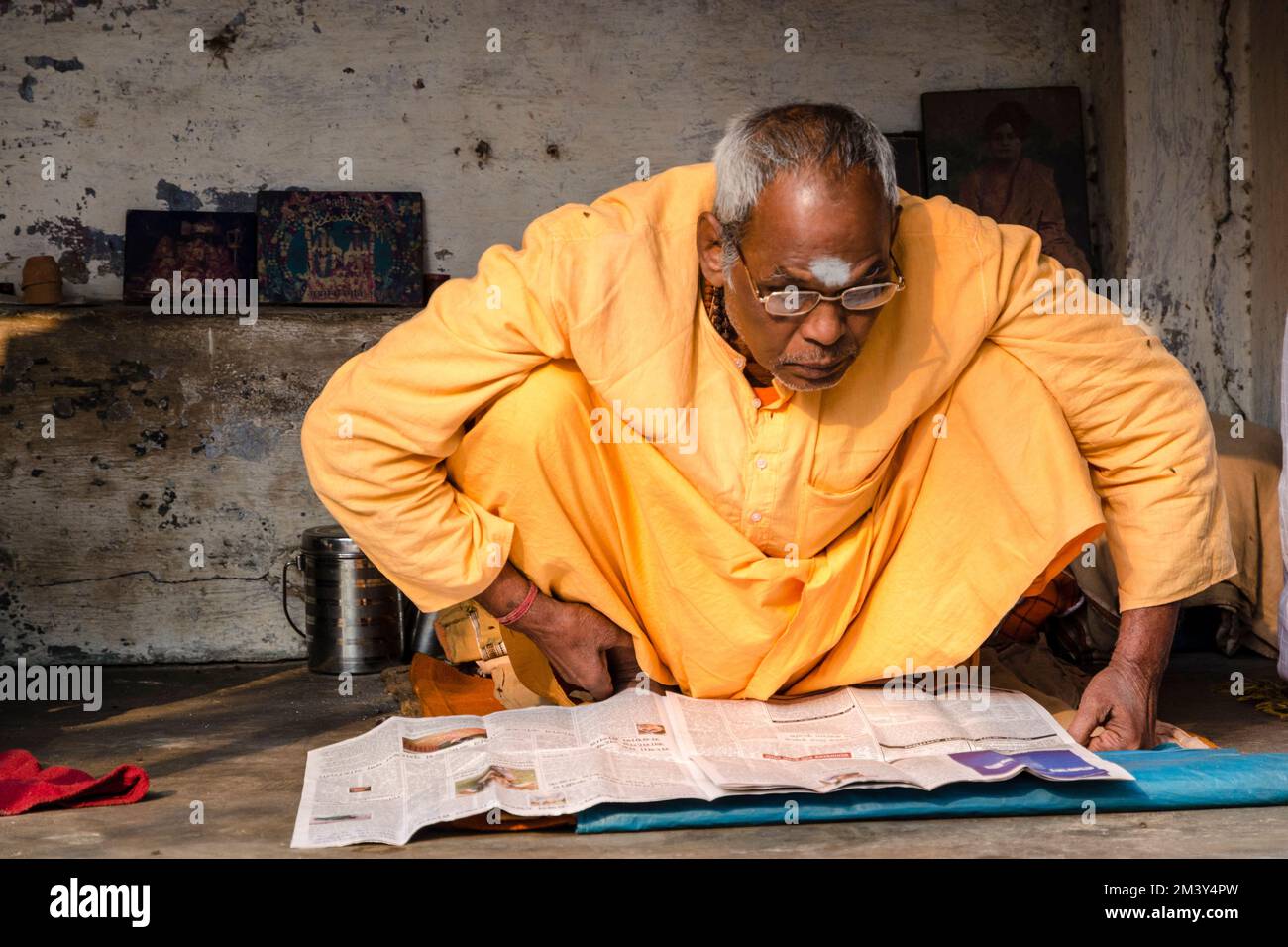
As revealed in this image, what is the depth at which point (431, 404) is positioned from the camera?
269 cm

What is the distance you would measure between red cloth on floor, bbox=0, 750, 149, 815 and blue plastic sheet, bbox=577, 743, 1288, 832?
90 cm

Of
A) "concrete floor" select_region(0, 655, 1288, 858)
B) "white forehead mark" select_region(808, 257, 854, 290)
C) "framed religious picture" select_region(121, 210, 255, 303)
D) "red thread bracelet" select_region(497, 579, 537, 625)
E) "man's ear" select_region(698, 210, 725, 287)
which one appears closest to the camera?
"concrete floor" select_region(0, 655, 1288, 858)

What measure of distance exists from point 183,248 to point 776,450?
2.60 meters

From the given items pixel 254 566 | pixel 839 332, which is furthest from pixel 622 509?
pixel 254 566

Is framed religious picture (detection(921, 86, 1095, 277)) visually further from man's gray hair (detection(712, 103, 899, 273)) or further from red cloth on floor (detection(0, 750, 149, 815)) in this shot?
red cloth on floor (detection(0, 750, 149, 815))

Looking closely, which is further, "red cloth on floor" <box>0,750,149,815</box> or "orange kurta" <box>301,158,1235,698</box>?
"orange kurta" <box>301,158,1235,698</box>

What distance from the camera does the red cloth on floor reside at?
249cm

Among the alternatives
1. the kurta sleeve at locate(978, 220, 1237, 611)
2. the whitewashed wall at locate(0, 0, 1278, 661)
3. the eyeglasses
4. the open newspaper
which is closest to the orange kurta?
the kurta sleeve at locate(978, 220, 1237, 611)

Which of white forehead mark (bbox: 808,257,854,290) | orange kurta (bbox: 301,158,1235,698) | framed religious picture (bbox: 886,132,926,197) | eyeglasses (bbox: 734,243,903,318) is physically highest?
framed religious picture (bbox: 886,132,926,197)

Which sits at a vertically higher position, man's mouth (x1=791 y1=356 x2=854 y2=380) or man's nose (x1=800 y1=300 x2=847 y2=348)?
man's nose (x1=800 y1=300 x2=847 y2=348)

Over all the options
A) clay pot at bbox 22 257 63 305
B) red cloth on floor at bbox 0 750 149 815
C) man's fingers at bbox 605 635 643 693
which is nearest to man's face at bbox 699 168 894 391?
man's fingers at bbox 605 635 643 693

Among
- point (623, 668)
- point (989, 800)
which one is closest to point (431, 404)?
point (623, 668)

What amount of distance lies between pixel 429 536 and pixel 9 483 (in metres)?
2.19

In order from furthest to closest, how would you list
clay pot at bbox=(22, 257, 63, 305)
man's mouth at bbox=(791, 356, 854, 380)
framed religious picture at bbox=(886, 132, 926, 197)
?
framed religious picture at bbox=(886, 132, 926, 197)
clay pot at bbox=(22, 257, 63, 305)
man's mouth at bbox=(791, 356, 854, 380)
